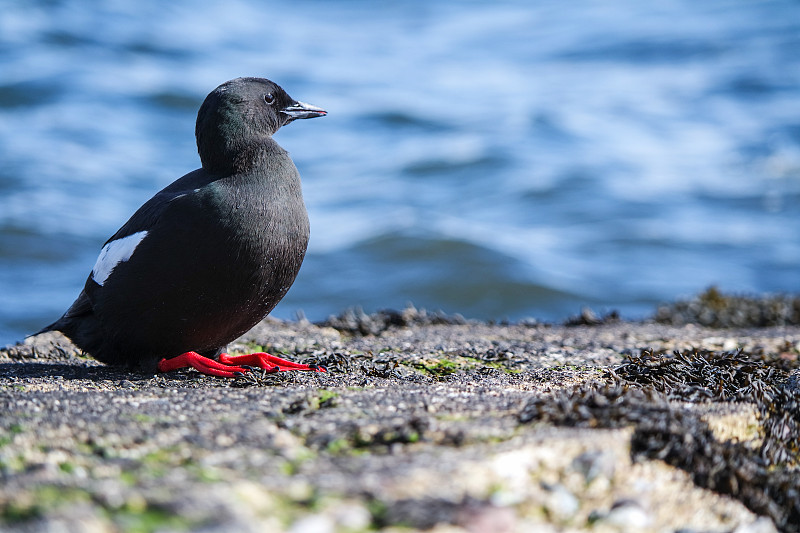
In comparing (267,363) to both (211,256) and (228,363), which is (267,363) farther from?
(211,256)

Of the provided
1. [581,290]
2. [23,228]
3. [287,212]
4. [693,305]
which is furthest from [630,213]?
[287,212]

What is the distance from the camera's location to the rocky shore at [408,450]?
2410 mm

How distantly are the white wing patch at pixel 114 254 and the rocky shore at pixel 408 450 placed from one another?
631mm

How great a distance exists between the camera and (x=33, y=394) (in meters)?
3.98

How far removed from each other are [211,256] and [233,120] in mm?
925

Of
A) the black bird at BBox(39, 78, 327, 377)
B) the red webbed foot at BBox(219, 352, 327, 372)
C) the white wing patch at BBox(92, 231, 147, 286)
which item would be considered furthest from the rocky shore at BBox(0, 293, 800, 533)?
the white wing patch at BBox(92, 231, 147, 286)

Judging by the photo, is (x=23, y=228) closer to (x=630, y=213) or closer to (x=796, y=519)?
(x=630, y=213)

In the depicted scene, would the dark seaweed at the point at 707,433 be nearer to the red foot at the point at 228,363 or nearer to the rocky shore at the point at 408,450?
the rocky shore at the point at 408,450

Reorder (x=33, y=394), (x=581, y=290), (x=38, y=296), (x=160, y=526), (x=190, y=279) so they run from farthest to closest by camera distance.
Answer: (x=581, y=290) < (x=38, y=296) < (x=190, y=279) < (x=33, y=394) < (x=160, y=526)

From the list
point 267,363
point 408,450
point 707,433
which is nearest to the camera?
point 408,450

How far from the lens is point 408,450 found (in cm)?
295

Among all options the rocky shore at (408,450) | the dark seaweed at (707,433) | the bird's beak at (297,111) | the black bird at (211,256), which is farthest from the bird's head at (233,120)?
the dark seaweed at (707,433)

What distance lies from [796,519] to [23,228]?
1347cm

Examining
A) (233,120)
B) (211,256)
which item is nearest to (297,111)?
(233,120)
